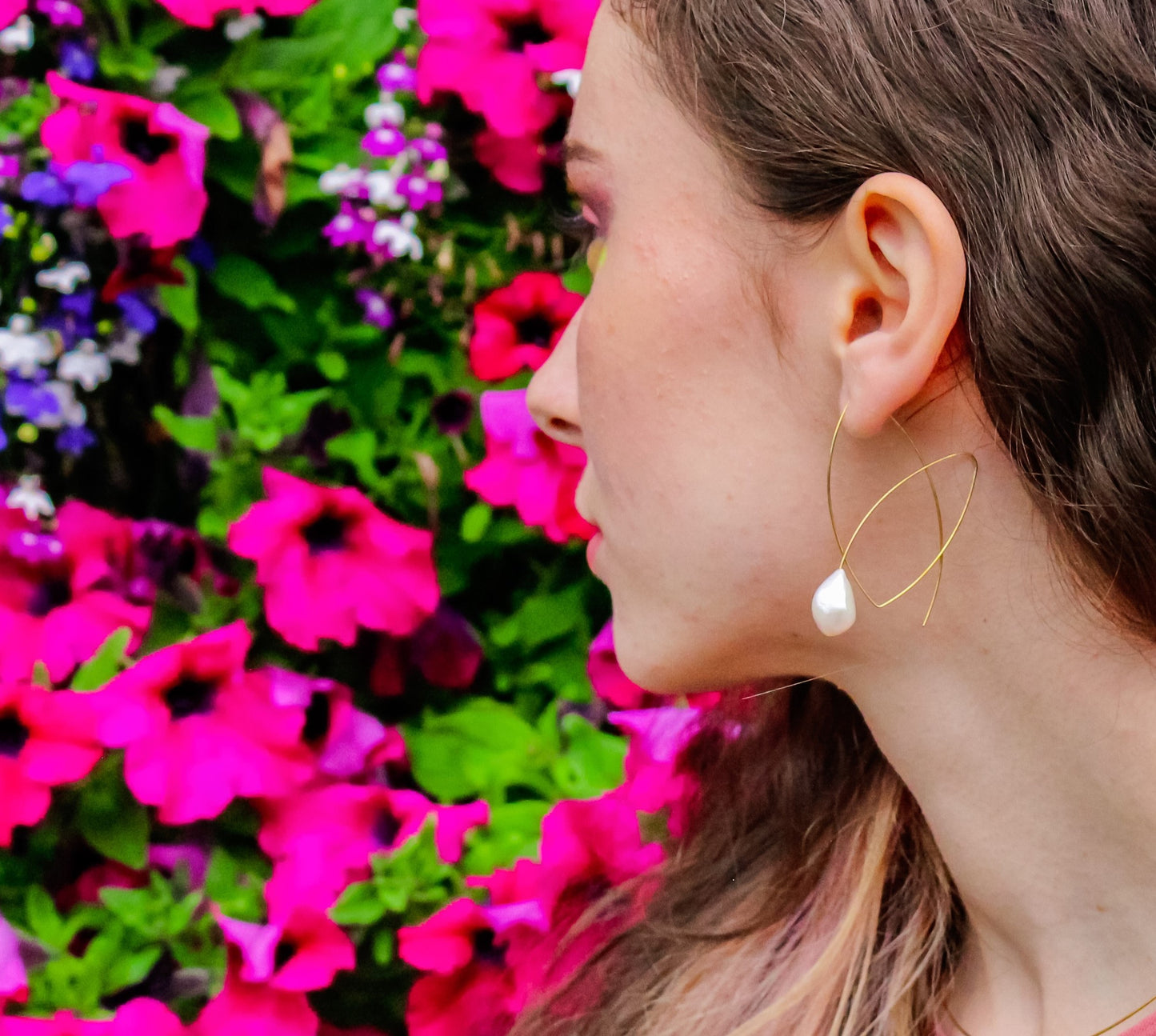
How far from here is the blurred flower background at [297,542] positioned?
109 cm

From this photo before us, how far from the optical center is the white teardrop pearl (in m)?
0.75

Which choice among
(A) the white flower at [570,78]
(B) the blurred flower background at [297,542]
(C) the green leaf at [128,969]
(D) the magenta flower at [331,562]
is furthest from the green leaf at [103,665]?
(A) the white flower at [570,78]

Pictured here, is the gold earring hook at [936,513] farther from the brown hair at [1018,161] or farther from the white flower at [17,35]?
the white flower at [17,35]

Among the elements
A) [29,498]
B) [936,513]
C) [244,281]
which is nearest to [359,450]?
[244,281]

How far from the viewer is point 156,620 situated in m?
1.17

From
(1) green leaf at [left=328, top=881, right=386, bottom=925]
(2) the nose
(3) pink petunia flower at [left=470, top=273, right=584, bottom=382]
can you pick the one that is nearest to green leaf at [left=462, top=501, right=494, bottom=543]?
(3) pink petunia flower at [left=470, top=273, right=584, bottom=382]

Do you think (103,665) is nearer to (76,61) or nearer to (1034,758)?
(76,61)

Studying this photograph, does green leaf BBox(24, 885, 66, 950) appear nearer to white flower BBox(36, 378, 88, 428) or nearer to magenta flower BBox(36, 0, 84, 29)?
white flower BBox(36, 378, 88, 428)

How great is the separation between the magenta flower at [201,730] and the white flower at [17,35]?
555 mm

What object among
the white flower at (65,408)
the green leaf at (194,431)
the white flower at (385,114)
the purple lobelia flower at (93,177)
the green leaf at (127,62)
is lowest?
the green leaf at (194,431)

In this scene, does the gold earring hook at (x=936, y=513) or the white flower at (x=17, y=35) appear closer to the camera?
the gold earring hook at (x=936, y=513)

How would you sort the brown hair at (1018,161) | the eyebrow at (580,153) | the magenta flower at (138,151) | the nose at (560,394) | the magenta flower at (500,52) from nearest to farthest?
the brown hair at (1018,161) < the eyebrow at (580,153) < the nose at (560,394) < the magenta flower at (138,151) < the magenta flower at (500,52)

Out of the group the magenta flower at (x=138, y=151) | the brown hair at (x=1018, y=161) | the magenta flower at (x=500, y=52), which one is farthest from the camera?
the magenta flower at (x=500, y=52)

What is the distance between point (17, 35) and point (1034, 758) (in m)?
1.04
